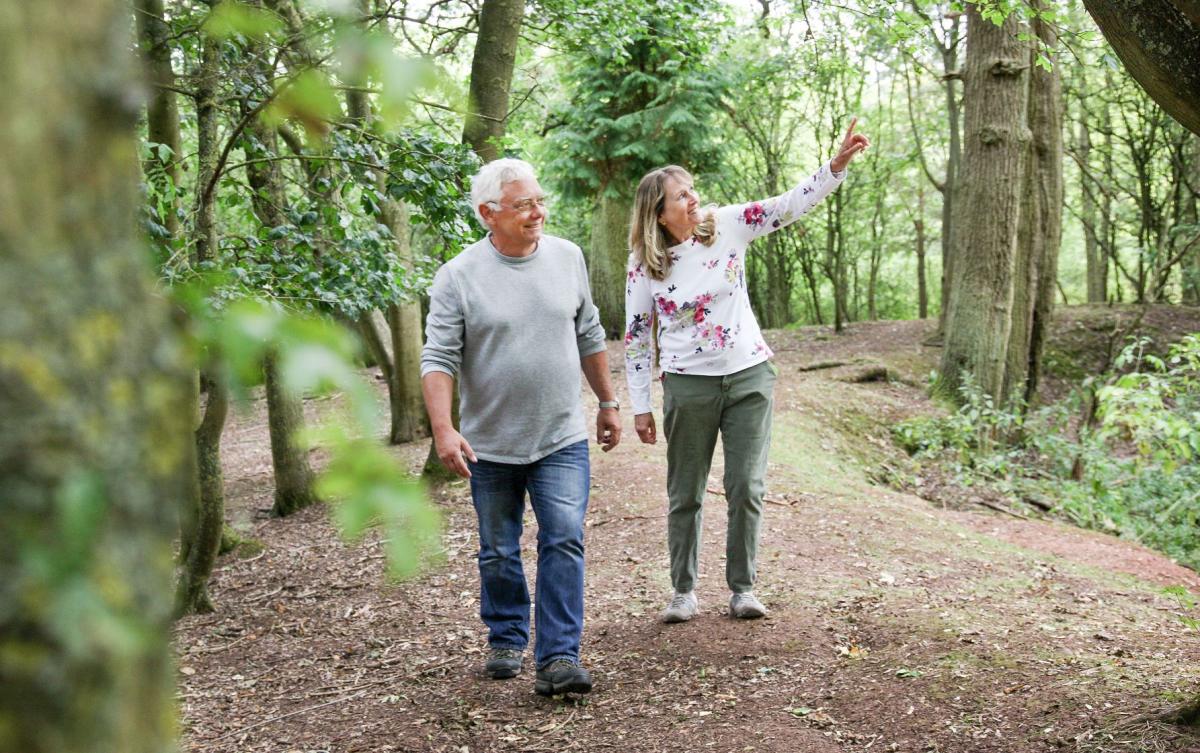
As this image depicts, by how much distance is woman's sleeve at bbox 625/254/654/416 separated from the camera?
14.9ft

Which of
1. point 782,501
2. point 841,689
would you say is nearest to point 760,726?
point 841,689

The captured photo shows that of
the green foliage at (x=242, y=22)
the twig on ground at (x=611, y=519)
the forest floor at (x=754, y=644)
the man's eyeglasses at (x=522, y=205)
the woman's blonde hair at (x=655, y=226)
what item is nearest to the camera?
the green foliage at (x=242, y=22)

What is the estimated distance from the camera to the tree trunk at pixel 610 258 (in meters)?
17.9

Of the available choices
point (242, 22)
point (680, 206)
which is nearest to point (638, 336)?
point (680, 206)

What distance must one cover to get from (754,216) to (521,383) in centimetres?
137

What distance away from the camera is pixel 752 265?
2767cm

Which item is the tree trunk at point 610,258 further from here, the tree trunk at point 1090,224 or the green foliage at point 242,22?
the green foliage at point 242,22

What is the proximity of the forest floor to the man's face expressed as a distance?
1513 mm

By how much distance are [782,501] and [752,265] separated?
2091 centimetres

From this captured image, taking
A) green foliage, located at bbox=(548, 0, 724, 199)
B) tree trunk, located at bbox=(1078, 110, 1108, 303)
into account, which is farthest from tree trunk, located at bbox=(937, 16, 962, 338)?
green foliage, located at bbox=(548, 0, 724, 199)

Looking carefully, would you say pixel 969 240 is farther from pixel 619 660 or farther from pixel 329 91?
pixel 329 91

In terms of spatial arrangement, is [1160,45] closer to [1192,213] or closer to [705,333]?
[705,333]

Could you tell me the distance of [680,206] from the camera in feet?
14.3

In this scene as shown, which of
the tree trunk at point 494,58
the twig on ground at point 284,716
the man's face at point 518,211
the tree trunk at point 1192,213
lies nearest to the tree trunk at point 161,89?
the man's face at point 518,211
